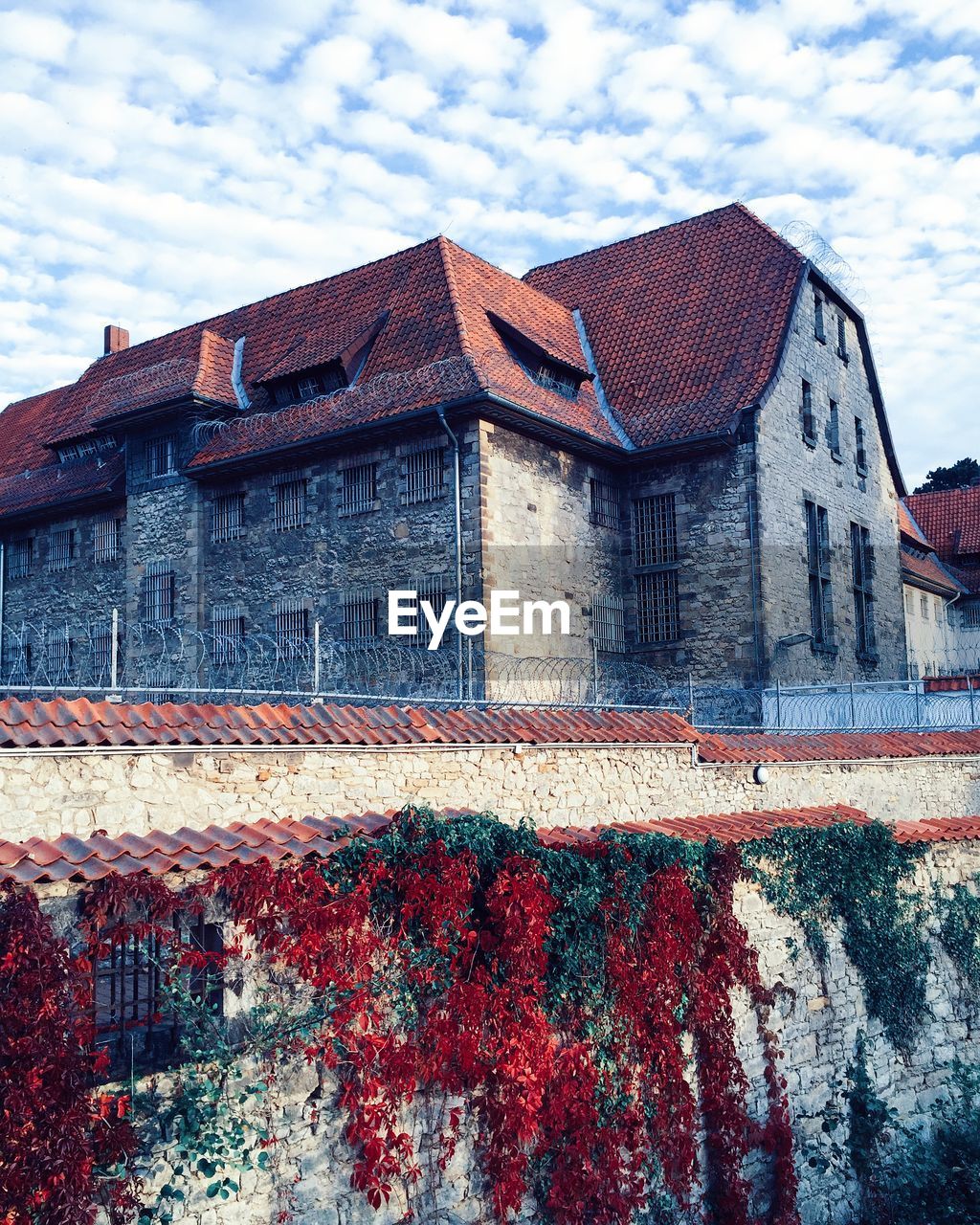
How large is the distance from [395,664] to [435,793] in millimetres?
9401

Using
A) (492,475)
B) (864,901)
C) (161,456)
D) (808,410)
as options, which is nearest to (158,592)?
(161,456)

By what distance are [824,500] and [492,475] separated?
27.5ft

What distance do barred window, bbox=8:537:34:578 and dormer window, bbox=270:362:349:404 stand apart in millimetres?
7542

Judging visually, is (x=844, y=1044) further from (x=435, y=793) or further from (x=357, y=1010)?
(x=357, y=1010)

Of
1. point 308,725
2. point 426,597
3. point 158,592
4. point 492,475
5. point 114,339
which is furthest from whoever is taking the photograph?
point 114,339

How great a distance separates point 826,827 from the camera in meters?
13.6

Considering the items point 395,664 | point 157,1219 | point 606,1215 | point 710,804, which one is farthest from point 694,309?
point 157,1219

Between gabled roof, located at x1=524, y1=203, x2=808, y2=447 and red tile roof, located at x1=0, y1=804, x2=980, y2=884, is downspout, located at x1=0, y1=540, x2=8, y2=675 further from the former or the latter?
red tile roof, located at x1=0, y1=804, x2=980, y2=884

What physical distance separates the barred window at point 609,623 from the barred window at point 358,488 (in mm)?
4636

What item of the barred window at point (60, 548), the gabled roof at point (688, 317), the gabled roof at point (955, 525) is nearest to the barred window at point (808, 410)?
the gabled roof at point (688, 317)

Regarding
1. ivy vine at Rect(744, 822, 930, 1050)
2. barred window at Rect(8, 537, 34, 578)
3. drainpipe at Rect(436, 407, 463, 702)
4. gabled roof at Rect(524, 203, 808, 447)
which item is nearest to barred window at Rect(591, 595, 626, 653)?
gabled roof at Rect(524, 203, 808, 447)

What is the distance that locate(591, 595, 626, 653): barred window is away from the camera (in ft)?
74.3

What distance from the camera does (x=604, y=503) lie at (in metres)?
23.3

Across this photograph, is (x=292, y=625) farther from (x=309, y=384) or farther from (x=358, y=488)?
(x=309, y=384)
